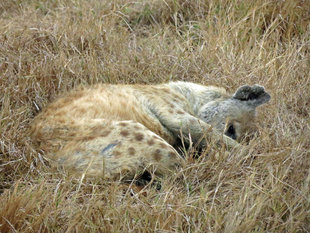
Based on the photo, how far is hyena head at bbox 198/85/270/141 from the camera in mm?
4402

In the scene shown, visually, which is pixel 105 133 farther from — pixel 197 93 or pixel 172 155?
pixel 197 93

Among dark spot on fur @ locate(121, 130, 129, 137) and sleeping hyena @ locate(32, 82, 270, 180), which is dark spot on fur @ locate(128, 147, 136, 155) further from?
dark spot on fur @ locate(121, 130, 129, 137)

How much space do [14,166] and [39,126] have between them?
0.36 meters

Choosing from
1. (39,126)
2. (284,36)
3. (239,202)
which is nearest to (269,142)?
(239,202)

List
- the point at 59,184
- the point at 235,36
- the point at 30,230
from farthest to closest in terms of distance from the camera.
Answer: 1. the point at 235,36
2. the point at 59,184
3. the point at 30,230

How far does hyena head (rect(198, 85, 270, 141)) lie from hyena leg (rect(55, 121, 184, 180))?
922 mm

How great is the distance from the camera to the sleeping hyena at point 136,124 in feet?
11.6

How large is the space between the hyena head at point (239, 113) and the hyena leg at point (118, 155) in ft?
3.02

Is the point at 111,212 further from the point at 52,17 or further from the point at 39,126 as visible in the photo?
the point at 52,17

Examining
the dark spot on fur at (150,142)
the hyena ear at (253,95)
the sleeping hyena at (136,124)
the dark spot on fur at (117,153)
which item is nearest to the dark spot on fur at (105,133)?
the sleeping hyena at (136,124)

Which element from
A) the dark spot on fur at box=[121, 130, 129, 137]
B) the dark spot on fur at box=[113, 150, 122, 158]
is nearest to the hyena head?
the dark spot on fur at box=[121, 130, 129, 137]

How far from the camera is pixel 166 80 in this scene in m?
5.05

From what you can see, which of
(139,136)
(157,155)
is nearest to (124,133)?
(139,136)

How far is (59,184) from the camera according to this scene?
3303mm
